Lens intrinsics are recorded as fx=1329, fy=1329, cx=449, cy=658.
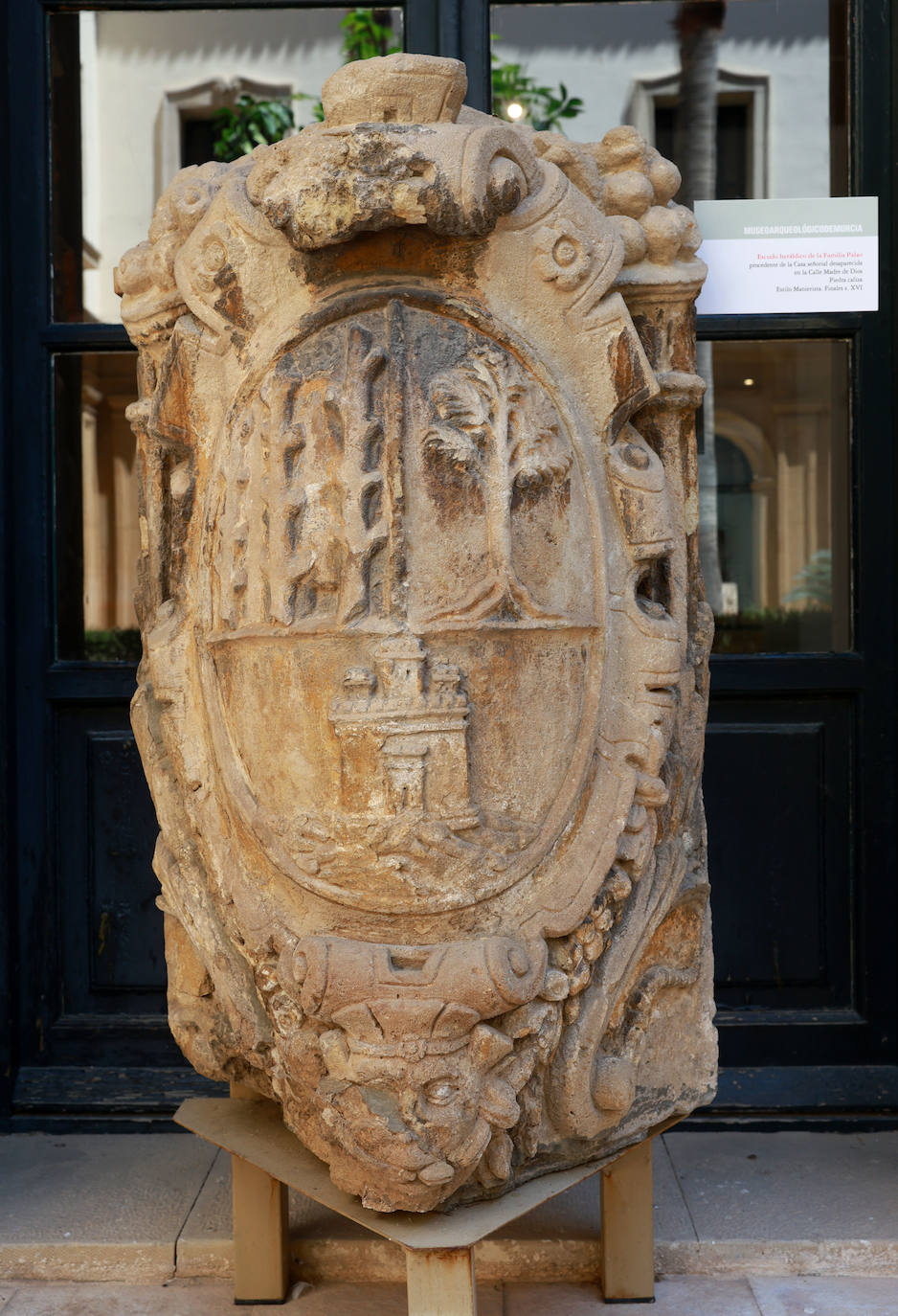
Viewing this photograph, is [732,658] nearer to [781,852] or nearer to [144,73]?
[781,852]

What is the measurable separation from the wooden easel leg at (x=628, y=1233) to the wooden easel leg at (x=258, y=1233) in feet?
1.93

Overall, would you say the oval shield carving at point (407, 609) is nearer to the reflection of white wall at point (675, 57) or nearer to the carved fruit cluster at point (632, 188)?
the carved fruit cluster at point (632, 188)

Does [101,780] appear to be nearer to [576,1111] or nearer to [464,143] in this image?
[576,1111]

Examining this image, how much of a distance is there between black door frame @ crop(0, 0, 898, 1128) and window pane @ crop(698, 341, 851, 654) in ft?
0.19

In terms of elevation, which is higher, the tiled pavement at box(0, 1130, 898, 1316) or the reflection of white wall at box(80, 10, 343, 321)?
the reflection of white wall at box(80, 10, 343, 321)

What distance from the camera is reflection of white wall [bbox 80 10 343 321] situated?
126 inches

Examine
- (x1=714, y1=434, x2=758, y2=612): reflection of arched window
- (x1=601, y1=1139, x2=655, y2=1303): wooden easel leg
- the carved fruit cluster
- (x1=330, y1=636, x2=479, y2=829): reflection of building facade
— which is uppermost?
the carved fruit cluster

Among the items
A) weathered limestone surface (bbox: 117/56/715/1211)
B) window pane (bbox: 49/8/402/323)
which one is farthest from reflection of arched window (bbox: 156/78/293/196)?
weathered limestone surface (bbox: 117/56/715/1211)

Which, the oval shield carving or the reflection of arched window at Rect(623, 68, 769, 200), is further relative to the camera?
the reflection of arched window at Rect(623, 68, 769, 200)

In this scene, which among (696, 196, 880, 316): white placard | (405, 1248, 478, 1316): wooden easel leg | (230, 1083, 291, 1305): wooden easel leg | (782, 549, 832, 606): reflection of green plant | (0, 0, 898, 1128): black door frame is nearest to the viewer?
(405, 1248, 478, 1316): wooden easel leg

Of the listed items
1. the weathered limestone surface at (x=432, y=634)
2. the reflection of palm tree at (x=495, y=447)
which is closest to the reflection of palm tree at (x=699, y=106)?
the weathered limestone surface at (x=432, y=634)

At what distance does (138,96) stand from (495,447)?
5.84 feet

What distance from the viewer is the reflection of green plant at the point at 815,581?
10.6 feet

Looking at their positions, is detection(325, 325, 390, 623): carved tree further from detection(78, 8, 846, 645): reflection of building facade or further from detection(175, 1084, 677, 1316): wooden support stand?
detection(78, 8, 846, 645): reflection of building facade
